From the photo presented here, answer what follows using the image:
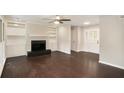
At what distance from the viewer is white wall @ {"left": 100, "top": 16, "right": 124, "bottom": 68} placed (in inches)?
157

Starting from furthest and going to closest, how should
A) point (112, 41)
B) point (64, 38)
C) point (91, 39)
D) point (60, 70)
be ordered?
1. point (91, 39)
2. point (64, 38)
3. point (112, 41)
4. point (60, 70)

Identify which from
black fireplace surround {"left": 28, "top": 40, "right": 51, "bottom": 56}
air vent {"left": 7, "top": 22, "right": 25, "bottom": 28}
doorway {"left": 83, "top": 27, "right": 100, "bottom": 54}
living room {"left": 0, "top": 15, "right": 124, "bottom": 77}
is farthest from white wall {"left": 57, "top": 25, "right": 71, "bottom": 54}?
air vent {"left": 7, "top": 22, "right": 25, "bottom": 28}

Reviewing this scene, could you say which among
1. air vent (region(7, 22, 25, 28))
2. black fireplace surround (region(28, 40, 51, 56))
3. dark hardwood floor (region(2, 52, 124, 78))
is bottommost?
dark hardwood floor (region(2, 52, 124, 78))

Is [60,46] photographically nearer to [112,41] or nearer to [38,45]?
[38,45]

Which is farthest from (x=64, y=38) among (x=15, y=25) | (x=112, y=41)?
(x=112, y=41)

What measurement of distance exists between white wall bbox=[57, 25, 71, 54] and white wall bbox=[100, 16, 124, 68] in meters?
2.85

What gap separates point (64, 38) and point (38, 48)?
2.01 metres

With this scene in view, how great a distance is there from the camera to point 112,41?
4.31 m

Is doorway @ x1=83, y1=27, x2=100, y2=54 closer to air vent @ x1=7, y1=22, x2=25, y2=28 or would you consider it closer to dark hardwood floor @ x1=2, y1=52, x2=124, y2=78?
dark hardwood floor @ x1=2, y1=52, x2=124, y2=78
